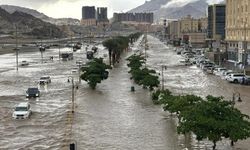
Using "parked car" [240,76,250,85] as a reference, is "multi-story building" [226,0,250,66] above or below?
above

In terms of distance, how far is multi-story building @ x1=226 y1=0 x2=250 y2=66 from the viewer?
78250 millimetres

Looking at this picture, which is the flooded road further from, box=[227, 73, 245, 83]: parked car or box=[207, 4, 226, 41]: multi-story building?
box=[207, 4, 226, 41]: multi-story building

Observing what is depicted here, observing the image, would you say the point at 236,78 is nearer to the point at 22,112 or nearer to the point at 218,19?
the point at 22,112

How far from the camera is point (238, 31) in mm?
83875

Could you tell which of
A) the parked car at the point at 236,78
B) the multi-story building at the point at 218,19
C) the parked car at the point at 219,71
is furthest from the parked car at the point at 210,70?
the multi-story building at the point at 218,19

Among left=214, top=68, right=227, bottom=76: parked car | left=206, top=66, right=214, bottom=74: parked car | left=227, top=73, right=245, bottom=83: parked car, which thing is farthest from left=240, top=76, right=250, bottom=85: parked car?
left=206, top=66, right=214, bottom=74: parked car

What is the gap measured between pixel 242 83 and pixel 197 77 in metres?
10.8

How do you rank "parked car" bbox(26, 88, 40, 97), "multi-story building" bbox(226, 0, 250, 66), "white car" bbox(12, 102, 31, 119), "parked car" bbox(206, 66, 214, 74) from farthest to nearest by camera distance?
"multi-story building" bbox(226, 0, 250, 66) → "parked car" bbox(206, 66, 214, 74) → "parked car" bbox(26, 88, 40, 97) → "white car" bbox(12, 102, 31, 119)

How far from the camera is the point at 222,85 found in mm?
59125

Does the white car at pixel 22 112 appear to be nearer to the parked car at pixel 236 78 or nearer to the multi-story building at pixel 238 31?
the parked car at pixel 236 78

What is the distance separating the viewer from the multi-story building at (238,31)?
7825 centimetres

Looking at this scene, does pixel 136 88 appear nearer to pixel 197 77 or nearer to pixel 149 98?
pixel 149 98

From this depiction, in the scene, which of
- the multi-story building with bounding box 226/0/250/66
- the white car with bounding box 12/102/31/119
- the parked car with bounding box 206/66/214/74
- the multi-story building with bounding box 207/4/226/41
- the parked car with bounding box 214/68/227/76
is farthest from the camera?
the multi-story building with bounding box 207/4/226/41

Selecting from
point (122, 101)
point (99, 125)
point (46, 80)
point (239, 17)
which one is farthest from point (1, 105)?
point (239, 17)
